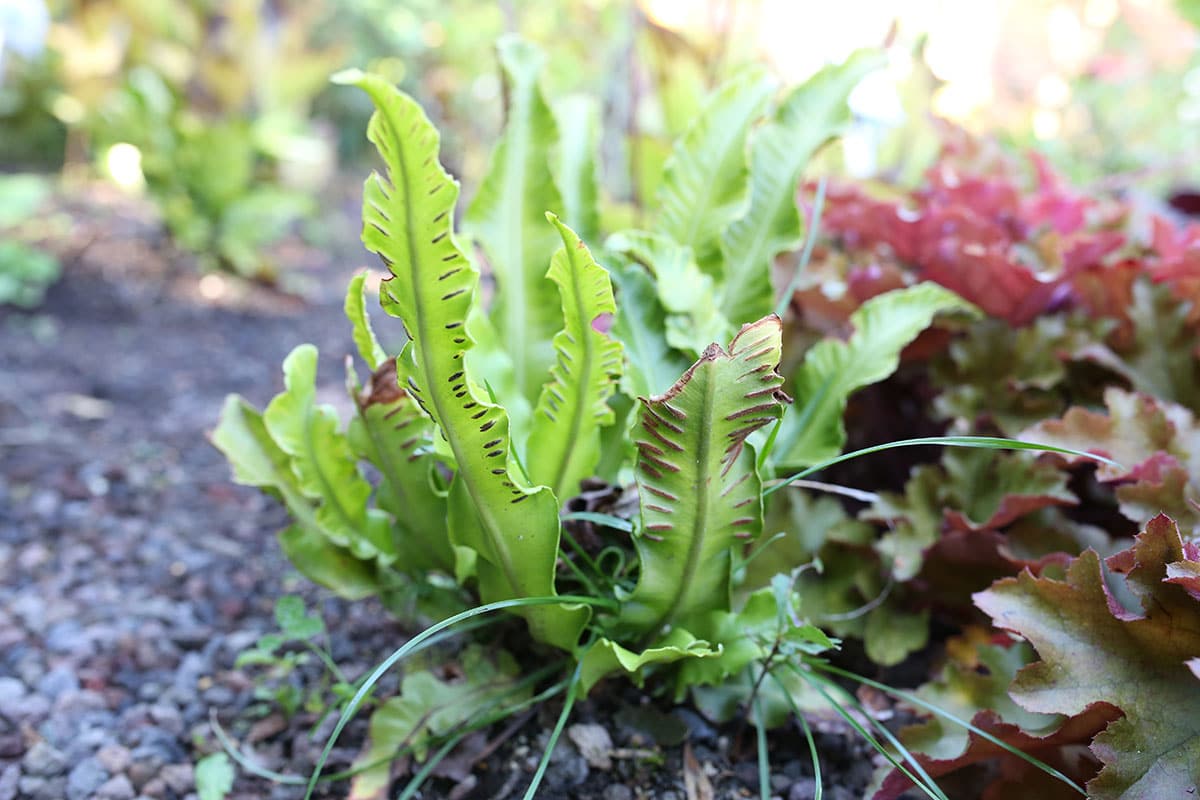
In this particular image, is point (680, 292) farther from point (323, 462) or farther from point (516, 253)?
→ point (323, 462)

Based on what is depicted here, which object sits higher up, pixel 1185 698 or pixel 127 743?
pixel 1185 698

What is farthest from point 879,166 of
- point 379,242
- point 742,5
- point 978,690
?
point 379,242

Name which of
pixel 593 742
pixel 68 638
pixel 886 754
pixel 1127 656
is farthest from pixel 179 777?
pixel 1127 656

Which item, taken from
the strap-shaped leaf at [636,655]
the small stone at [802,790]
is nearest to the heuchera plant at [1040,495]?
the small stone at [802,790]

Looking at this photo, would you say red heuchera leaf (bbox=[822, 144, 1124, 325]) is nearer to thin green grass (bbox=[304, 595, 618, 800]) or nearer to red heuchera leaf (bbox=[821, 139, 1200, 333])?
red heuchera leaf (bbox=[821, 139, 1200, 333])

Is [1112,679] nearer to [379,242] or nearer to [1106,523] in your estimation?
[1106,523]
